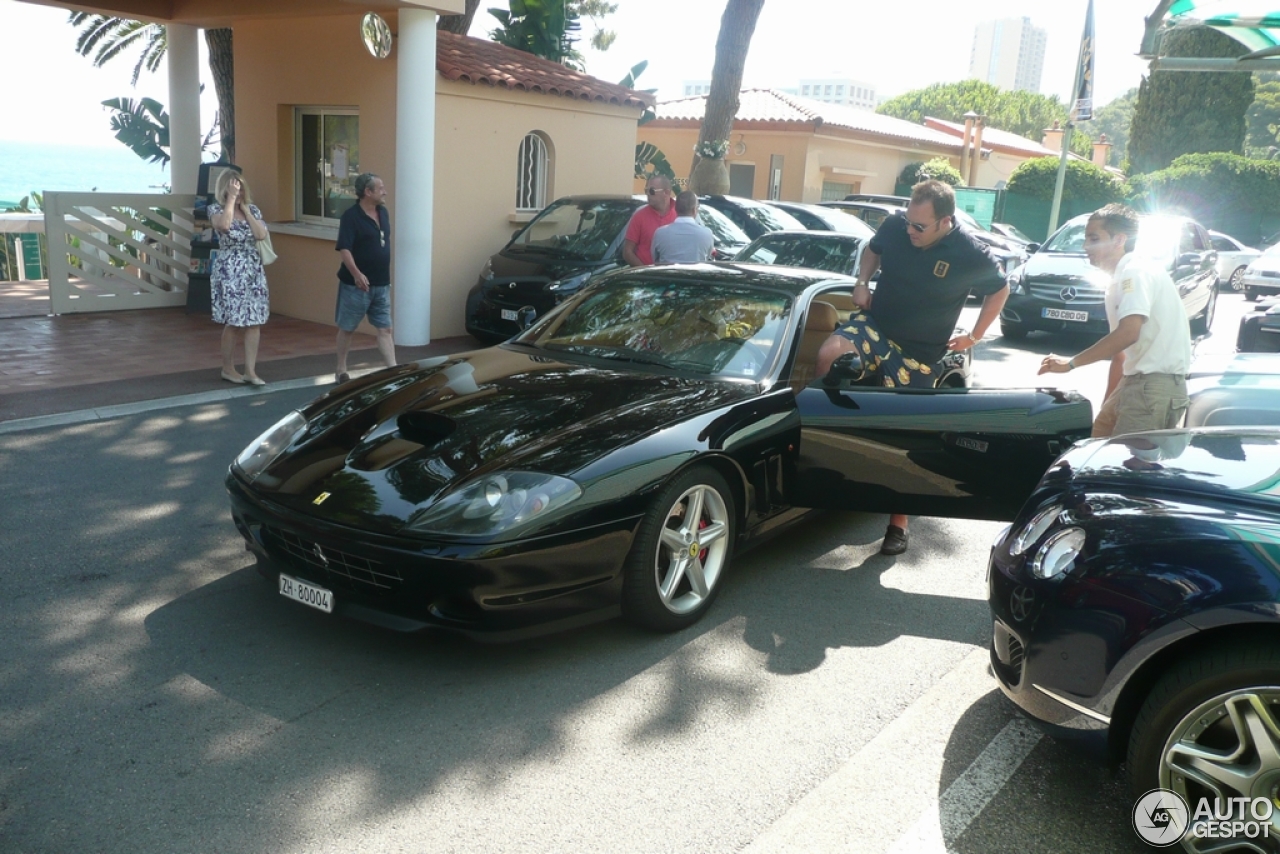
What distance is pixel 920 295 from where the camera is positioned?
5.66 meters

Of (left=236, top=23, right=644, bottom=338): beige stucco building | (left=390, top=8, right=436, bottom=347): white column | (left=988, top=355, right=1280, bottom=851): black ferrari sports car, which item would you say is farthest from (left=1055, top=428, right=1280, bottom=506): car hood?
(left=236, top=23, right=644, bottom=338): beige stucco building

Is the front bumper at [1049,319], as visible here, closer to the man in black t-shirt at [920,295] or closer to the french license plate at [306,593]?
the man in black t-shirt at [920,295]

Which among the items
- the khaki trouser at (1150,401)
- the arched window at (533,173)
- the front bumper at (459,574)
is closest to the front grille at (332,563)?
the front bumper at (459,574)

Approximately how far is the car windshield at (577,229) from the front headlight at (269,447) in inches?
259

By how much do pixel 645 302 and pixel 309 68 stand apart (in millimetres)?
8491

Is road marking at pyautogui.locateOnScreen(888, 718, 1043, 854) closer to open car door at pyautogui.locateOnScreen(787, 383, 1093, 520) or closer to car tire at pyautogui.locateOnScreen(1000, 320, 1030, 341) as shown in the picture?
open car door at pyautogui.locateOnScreen(787, 383, 1093, 520)

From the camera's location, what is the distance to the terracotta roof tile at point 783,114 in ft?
86.3

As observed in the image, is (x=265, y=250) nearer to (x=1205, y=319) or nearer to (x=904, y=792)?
(x=904, y=792)

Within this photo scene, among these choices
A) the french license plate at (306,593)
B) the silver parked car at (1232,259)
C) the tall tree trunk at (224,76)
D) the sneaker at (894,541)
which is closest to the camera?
the french license plate at (306,593)

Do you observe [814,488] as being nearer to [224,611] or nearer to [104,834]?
[224,611]

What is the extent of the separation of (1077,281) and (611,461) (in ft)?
35.8

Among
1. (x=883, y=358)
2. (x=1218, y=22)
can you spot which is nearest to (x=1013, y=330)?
(x=1218, y=22)

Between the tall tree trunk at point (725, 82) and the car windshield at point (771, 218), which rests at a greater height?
the tall tree trunk at point (725, 82)

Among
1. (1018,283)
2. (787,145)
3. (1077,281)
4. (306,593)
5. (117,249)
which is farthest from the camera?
(787,145)
